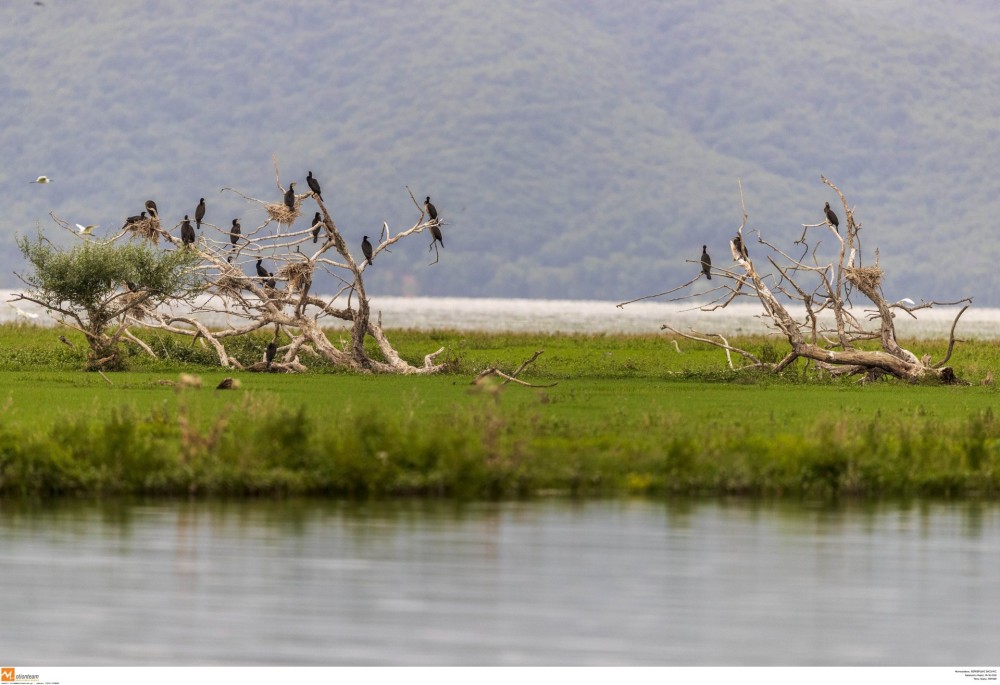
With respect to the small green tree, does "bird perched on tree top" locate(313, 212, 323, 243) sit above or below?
above

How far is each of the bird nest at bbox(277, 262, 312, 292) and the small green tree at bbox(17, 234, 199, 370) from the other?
7.70 feet

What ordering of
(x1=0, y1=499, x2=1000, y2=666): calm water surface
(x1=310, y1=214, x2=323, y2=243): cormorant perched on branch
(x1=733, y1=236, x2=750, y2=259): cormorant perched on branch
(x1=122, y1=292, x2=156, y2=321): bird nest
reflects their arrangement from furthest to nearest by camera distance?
(x1=122, y1=292, x2=156, y2=321): bird nest < (x1=310, y1=214, x2=323, y2=243): cormorant perched on branch < (x1=733, y1=236, x2=750, y2=259): cormorant perched on branch < (x1=0, y1=499, x2=1000, y2=666): calm water surface

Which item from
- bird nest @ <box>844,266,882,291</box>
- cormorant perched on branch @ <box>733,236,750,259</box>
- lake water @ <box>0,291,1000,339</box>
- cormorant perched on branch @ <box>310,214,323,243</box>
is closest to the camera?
bird nest @ <box>844,266,882,291</box>

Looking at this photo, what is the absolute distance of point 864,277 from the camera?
1438 inches

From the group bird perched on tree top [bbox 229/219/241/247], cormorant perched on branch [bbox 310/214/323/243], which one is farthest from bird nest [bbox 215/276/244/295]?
cormorant perched on branch [bbox 310/214/323/243]

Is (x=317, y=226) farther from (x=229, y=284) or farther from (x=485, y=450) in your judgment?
(x=485, y=450)

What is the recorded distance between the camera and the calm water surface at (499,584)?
1245cm

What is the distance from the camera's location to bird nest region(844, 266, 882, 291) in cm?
3625

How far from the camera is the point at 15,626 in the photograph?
42.5 ft

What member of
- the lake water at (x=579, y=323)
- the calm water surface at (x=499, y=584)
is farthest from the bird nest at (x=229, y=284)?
the calm water surface at (x=499, y=584)

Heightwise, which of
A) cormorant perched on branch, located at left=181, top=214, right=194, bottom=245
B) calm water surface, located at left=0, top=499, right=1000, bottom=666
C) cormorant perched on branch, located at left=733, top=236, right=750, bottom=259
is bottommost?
calm water surface, located at left=0, top=499, right=1000, bottom=666

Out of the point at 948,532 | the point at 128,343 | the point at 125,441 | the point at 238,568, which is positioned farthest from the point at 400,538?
the point at 128,343

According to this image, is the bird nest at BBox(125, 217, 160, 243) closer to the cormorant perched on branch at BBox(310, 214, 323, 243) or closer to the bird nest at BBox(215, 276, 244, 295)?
the bird nest at BBox(215, 276, 244, 295)

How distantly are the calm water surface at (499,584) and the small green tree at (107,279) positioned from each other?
20611 millimetres
